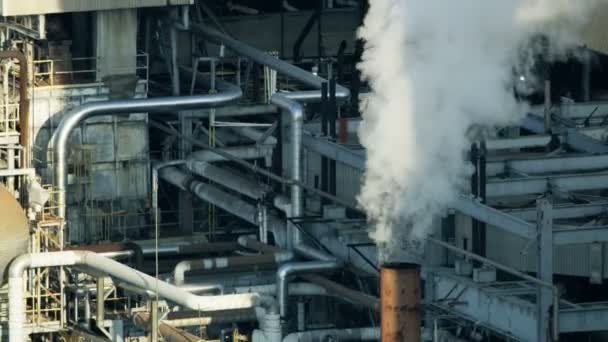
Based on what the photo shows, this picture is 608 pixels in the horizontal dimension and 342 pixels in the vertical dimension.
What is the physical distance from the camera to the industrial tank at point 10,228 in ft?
217

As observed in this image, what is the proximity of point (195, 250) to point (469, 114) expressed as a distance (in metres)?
9.87

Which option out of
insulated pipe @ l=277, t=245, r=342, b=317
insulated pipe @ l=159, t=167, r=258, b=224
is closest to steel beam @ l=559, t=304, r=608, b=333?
insulated pipe @ l=277, t=245, r=342, b=317

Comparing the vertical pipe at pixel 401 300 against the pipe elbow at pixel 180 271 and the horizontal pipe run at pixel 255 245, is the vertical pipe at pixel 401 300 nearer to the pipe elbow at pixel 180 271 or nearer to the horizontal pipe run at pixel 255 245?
the pipe elbow at pixel 180 271

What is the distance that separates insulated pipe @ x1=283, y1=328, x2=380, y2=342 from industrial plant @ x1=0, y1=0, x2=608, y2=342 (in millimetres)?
59

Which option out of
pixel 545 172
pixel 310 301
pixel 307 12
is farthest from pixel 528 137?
pixel 307 12

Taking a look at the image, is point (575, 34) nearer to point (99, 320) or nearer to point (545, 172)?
point (545, 172)

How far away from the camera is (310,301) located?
70062 mm

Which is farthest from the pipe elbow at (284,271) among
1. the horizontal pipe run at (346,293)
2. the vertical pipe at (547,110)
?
the vertical pipe at (547,110)

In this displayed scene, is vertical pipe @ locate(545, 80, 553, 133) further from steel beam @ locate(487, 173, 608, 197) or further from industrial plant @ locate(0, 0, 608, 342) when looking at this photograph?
steel beam @ locate(487, 173, 608, 197)

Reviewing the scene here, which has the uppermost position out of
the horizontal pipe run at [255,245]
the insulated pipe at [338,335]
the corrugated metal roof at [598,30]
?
the corrugated metal roof at [598,30]

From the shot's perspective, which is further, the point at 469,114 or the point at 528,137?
the point at 528,137

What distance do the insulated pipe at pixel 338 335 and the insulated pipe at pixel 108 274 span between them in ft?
4.64

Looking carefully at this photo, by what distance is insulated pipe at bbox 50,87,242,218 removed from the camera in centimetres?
6950

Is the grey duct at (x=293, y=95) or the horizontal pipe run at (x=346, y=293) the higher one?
the grey duct at (x=293, y=95)
